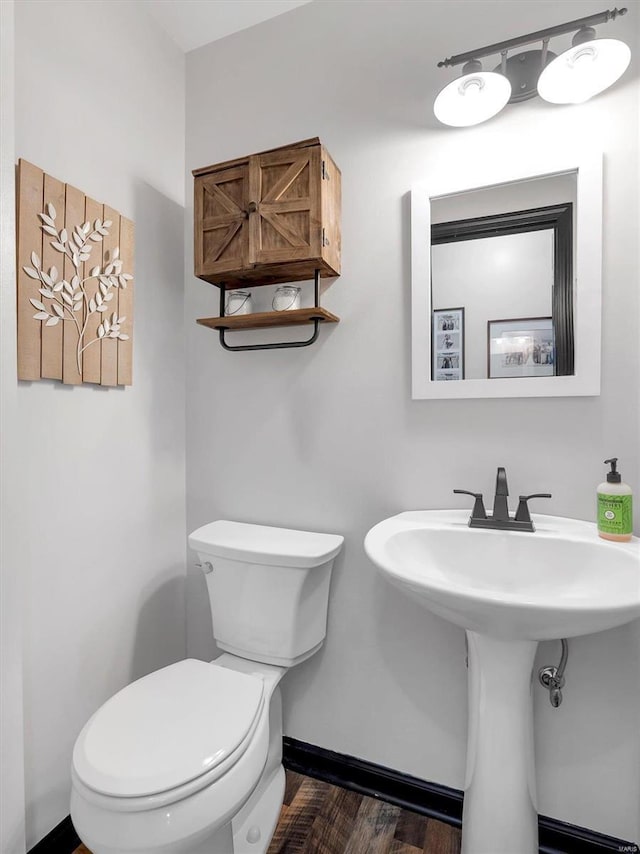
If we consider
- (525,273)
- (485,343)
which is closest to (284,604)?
(485,343)

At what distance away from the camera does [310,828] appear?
4.24ft

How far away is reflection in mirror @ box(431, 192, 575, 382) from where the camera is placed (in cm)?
120

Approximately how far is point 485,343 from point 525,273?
8.4 inches

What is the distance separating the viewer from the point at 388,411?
140cm

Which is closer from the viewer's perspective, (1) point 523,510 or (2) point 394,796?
(1) point 523,510

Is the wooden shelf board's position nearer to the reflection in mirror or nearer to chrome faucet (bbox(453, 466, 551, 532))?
the reflection in mirror

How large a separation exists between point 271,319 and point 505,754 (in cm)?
130

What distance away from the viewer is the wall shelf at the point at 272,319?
1.35 metres

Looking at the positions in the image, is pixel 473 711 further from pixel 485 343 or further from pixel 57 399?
pixel 57 399

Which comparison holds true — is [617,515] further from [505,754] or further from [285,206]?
[285,206]

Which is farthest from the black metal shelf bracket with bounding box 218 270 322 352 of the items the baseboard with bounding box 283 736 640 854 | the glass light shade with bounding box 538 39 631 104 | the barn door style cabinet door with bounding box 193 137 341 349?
the baseboard with bounding box 283 736 640 854

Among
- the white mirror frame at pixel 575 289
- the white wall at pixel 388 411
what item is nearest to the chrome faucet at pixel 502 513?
the white wall at pixel 388 411

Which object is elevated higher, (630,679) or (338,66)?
(338,66)

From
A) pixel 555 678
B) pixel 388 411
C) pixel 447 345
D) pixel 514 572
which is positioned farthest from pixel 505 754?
pixel 447 345
